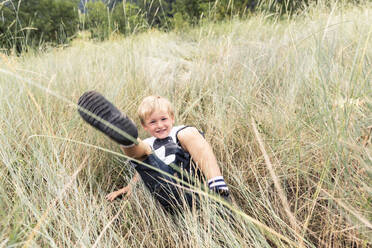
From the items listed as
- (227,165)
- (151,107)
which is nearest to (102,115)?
(151,107)

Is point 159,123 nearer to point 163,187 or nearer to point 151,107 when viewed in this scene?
point 151,107

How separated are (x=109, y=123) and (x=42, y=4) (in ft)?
28.3

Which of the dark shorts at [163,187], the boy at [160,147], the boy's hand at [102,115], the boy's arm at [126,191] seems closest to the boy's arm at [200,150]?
the boy at [160,147]

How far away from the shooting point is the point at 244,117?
1252 mm

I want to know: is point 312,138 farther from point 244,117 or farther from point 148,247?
point 148,247

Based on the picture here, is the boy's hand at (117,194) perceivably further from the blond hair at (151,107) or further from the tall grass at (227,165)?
the blond hair at (151,107)

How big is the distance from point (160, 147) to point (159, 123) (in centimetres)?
11

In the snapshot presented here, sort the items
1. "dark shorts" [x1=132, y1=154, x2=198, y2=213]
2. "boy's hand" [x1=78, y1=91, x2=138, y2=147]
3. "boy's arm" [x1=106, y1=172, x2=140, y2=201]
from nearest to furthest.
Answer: "boy's hand" [x1=78, y1=91, x2=138, y2=147], "dark shorts" [x1=132, y1=154, x2=198, y2=213], "boy's arm" [x1=106, y1=172, x2=140, y2=201]

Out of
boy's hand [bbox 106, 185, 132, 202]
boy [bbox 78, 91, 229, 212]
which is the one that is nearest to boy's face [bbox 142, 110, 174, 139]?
boy [bbox 78, 91, 229, 212]

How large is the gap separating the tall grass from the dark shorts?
51mm

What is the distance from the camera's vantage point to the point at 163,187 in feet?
3.09

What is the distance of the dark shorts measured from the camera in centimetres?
92

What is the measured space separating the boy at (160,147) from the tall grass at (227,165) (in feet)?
0.24

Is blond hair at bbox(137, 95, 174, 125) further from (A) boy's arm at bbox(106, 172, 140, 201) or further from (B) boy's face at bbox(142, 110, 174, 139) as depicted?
(A) boy's arm at bbox(106, 172, 140, 201)
